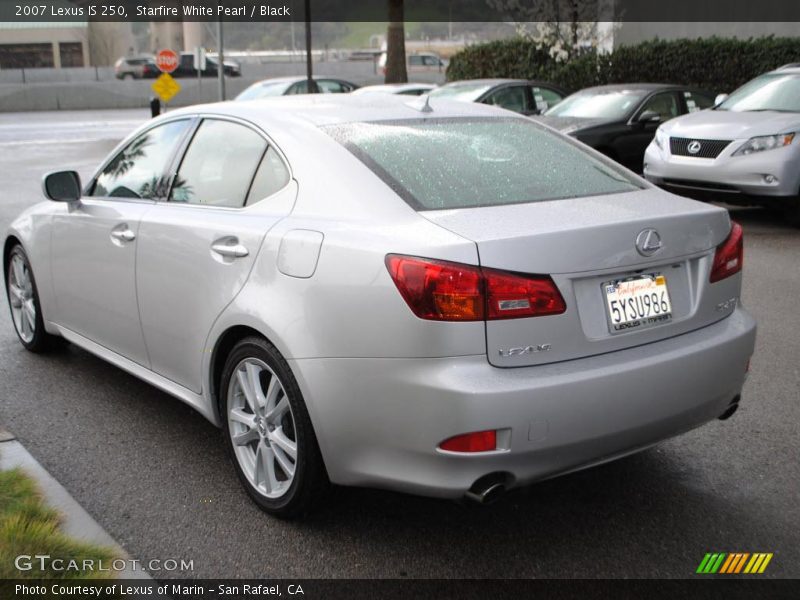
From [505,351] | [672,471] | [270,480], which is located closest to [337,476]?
[270,480]

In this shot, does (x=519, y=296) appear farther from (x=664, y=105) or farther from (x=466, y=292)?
(x=664, y=105)

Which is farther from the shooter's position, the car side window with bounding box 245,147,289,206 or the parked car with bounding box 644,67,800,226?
the parked car with bounding box 644,67,800,226

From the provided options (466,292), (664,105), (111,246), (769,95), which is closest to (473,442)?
(466,292)

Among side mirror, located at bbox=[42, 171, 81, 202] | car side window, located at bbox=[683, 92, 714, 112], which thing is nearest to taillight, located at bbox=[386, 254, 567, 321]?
side mirror, located at bbox=[42, 171, 81, 202]

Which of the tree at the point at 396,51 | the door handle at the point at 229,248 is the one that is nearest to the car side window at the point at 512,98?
the door handle at the point at 229,248

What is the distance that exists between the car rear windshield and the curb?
1.58m

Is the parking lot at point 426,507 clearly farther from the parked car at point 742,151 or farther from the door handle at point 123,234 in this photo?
the parked car at point 742,151

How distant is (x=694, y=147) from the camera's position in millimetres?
10312

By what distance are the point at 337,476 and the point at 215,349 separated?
832mm

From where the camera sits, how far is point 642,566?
3.22 m

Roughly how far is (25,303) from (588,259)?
3970 mm

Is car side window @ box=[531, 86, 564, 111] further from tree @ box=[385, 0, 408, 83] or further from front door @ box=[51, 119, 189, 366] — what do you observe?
tree @ box=[385, 0, 408, 83]

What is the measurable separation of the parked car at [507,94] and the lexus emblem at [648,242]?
38.4 ft

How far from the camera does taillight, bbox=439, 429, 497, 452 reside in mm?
2912
